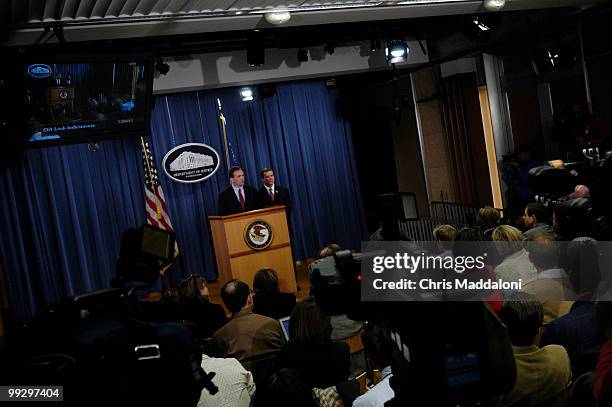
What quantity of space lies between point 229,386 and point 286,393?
452 mm

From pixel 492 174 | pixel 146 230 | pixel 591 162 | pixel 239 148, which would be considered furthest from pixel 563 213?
pixel 239 148

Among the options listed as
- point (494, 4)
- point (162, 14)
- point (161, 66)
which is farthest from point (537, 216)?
point (161, 66)

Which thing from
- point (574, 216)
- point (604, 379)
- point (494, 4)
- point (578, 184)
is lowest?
point (604, 379)

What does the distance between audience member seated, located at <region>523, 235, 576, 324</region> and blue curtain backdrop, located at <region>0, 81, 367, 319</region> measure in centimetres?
554

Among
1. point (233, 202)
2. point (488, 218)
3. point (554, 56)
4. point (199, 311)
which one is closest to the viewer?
point (199, 311)

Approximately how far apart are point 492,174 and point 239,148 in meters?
3.33

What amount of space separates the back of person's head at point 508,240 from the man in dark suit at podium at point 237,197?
138 inches

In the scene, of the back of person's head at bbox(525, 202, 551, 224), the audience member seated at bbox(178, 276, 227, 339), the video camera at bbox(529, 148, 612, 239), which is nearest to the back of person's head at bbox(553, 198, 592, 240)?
the video camera at bbox(529, 148, 612, 239)

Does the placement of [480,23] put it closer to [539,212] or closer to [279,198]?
[539,212]

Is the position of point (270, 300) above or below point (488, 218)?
below

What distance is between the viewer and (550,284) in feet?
9.57

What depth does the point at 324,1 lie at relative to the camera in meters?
3.67

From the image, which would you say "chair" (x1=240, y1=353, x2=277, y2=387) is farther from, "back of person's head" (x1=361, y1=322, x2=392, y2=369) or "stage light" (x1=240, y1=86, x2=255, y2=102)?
"stage light" (x1=240, y1=86, x2=255, y2=102)

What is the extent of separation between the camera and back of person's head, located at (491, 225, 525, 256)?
3.58 meters
